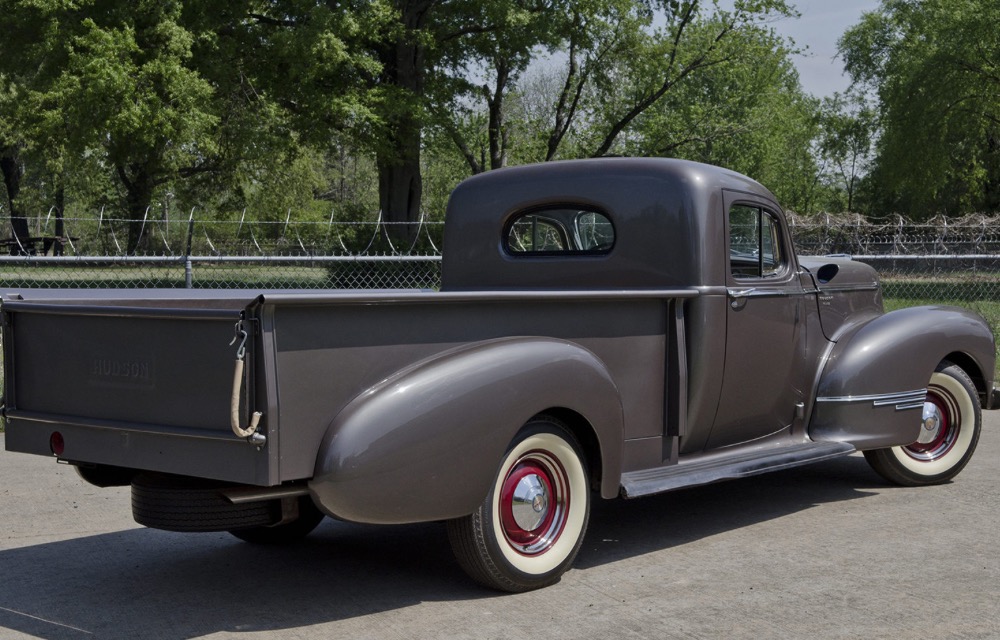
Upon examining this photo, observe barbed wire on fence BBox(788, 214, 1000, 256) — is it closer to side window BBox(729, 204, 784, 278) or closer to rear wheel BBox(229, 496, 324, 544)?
side window BBox(729, 204, 784, 278)

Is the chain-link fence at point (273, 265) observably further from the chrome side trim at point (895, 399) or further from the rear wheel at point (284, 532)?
the chrome side trim at point (895, 399)

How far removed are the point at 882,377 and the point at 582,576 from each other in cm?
239

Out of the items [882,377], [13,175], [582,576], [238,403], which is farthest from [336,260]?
[13,175]

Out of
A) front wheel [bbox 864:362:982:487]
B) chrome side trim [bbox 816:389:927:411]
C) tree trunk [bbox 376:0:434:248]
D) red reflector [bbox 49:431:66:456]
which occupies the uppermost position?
tree trunk [bbox 376:0:434:248]

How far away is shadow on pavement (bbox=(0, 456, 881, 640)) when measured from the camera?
13.7 feet

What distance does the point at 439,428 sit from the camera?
13.2ft

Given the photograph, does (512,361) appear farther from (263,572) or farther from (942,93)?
(942,93)

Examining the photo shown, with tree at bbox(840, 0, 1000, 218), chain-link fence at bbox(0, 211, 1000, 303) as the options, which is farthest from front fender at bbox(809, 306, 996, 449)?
tree at bbox(840, 0, 1000, 218)

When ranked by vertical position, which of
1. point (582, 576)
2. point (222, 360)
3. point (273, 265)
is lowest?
point (582, 576)

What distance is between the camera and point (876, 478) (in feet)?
22.8

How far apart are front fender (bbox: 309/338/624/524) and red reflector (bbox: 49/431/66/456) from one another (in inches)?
45.4

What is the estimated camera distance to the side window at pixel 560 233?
5.82m

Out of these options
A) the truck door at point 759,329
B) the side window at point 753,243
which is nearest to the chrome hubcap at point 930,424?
the truck door at point 759,329

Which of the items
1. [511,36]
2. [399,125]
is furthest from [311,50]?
[511,36]
